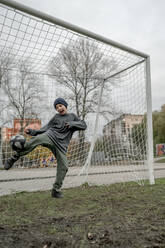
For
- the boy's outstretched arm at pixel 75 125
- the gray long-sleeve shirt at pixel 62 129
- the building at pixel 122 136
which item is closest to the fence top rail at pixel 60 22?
the gray long-sleeve shirt at pixel 62 129

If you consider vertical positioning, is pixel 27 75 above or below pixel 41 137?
above

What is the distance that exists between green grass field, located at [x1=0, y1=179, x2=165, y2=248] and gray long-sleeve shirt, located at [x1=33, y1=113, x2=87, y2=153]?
1008 mm

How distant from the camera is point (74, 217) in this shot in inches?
112

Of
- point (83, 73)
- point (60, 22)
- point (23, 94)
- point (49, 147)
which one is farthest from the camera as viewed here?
point (23, 94)

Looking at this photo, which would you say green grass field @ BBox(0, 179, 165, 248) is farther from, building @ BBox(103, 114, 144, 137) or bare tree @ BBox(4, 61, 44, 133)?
bare tree @ BBox(4, 61, 44, 133)

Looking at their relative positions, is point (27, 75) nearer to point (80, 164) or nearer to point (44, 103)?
point (44, 103)

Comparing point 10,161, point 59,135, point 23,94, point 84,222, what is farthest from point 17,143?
point 23,94

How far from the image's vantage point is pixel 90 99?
275 inches

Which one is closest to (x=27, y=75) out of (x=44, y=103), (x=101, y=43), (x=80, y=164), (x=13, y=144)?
(x=44, y=103)

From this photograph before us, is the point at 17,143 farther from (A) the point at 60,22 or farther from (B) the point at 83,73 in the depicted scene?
(B) the point at 83,73

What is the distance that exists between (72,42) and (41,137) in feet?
8.07

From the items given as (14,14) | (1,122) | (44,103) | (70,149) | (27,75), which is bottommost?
(70,149)

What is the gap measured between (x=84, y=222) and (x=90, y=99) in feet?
15.6

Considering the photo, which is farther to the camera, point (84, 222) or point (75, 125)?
point (75, 125)
